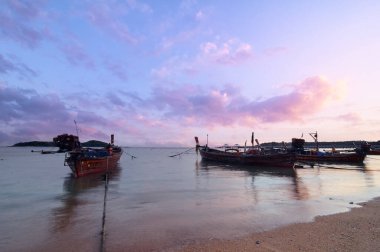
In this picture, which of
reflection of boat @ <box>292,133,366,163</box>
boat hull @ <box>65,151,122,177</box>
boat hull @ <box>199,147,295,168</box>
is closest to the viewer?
boat hull @ <box>65,151,122,177</box>

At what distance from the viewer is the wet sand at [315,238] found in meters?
8.26

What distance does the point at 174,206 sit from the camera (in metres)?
15.3

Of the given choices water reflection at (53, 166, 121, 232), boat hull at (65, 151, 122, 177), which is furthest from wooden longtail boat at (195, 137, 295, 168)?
water reflection at (53, 166, 121, 232)

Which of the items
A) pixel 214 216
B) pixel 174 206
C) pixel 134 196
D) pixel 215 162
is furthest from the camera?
pixel 215 162

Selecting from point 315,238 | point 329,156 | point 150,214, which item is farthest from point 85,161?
point 329,156

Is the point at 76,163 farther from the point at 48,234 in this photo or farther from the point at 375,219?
the point at 375,219

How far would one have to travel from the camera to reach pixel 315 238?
9062 millimetres

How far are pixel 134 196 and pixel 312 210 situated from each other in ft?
33.5

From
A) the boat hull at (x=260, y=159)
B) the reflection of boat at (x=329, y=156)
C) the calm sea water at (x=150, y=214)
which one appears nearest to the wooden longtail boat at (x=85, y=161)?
the calm sea water at (x=150, y=214)

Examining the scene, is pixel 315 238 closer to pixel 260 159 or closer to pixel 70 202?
pixel 70 202

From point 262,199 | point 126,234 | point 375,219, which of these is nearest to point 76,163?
point 262,199

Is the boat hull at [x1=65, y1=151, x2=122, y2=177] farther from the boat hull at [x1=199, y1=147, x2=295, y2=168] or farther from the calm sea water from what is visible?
the boat hull at [x1=199, y1=147, x2=295, y2=168]

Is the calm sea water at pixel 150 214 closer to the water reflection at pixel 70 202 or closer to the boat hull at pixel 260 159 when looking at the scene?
the water reflection at pixel 70 202

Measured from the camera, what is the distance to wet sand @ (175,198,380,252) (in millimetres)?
8258
